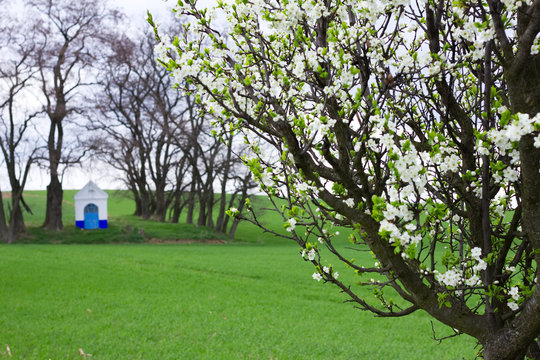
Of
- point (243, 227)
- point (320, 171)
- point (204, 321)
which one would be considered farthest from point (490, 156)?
point (243, 227)

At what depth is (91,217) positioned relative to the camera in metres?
31.6

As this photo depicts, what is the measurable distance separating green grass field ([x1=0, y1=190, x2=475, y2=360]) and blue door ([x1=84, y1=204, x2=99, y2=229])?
13797 millimetres

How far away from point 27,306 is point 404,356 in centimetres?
830

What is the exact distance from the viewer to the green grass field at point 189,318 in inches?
319

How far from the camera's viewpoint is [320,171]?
307 centimetres

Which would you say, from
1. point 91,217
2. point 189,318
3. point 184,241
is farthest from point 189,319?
point 91,217

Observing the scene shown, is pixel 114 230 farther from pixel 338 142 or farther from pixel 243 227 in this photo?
pixel 338 142

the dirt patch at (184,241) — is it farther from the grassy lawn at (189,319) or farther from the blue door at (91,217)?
the grassy lawn at (189,319)

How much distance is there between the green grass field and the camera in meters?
8.10

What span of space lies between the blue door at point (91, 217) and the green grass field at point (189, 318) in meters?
13.8

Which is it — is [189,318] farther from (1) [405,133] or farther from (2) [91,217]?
(2) [91,217]

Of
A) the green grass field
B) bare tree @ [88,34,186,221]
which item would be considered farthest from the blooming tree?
bare tree @ [88,34,186,221]

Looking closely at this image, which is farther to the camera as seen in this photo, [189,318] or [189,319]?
[189,318]

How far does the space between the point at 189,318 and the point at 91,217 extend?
23.6 metres
